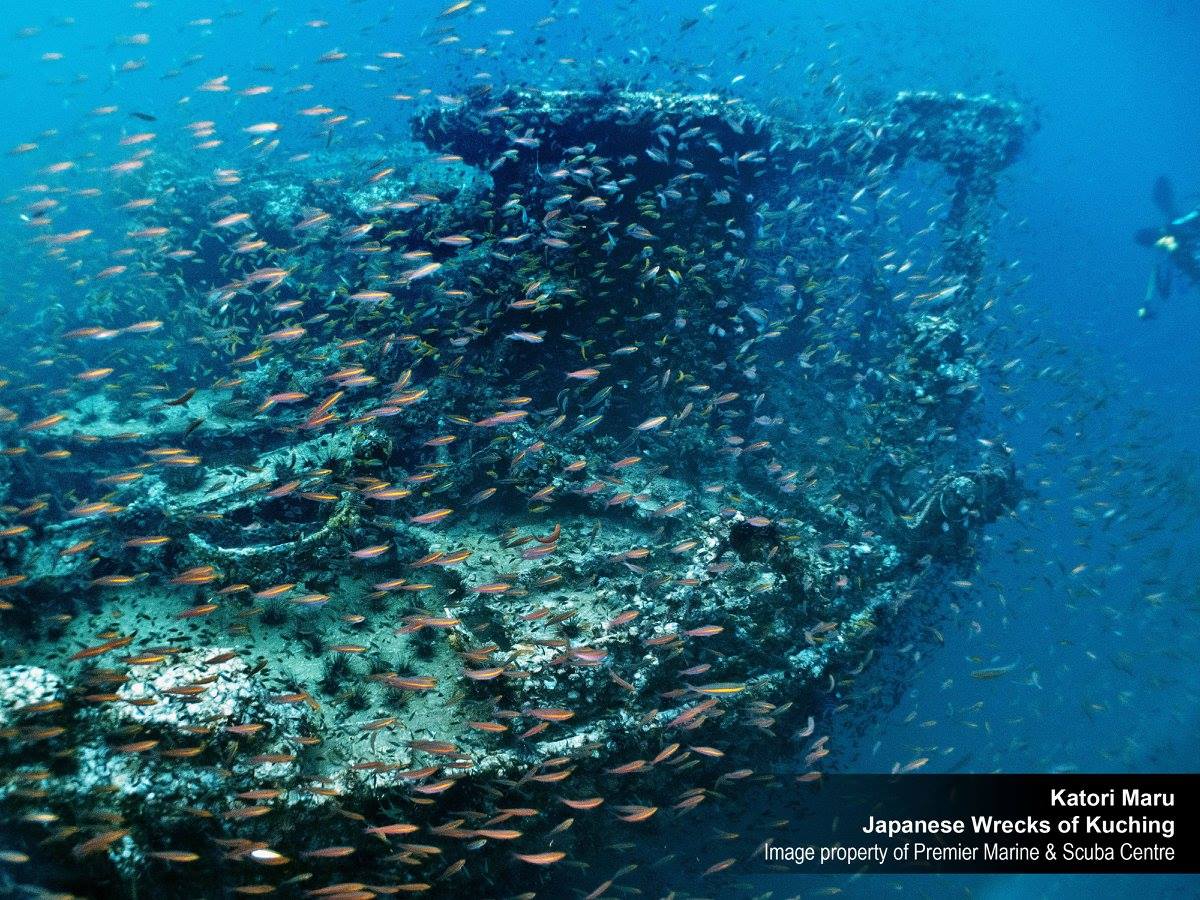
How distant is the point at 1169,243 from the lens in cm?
1758

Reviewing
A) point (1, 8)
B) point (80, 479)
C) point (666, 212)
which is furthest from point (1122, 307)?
point (1, 8)

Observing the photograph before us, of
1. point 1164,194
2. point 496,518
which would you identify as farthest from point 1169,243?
point 496,518

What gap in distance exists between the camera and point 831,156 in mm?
14602

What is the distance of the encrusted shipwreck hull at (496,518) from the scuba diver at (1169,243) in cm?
969

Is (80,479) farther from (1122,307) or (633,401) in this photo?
(1122,307)

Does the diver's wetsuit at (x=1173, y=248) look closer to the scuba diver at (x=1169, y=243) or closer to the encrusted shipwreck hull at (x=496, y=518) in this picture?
the scuba diver at (x=1169, y=243)

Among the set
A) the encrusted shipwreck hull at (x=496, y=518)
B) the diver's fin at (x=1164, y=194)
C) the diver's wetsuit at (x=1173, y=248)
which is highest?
the diver's fin at (x=1164, y=194)

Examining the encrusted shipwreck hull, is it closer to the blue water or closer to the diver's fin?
the blue water

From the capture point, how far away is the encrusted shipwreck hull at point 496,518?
4.81 m

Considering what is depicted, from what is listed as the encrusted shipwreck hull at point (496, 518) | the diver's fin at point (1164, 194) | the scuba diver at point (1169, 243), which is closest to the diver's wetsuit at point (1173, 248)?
the scuba diver at point (1169, 243)

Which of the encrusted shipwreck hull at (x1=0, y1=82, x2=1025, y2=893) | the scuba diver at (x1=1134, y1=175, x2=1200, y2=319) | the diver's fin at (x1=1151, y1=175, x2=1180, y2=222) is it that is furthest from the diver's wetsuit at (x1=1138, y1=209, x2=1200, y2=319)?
the encrusted shipwreck hull at (x1=0, y1=82, x2=1025, y2=893)

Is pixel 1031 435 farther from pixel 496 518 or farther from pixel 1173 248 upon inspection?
pixel 496 518

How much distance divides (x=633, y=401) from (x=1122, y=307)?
104 metres

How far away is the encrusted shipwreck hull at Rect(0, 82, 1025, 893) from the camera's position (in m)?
4.81
